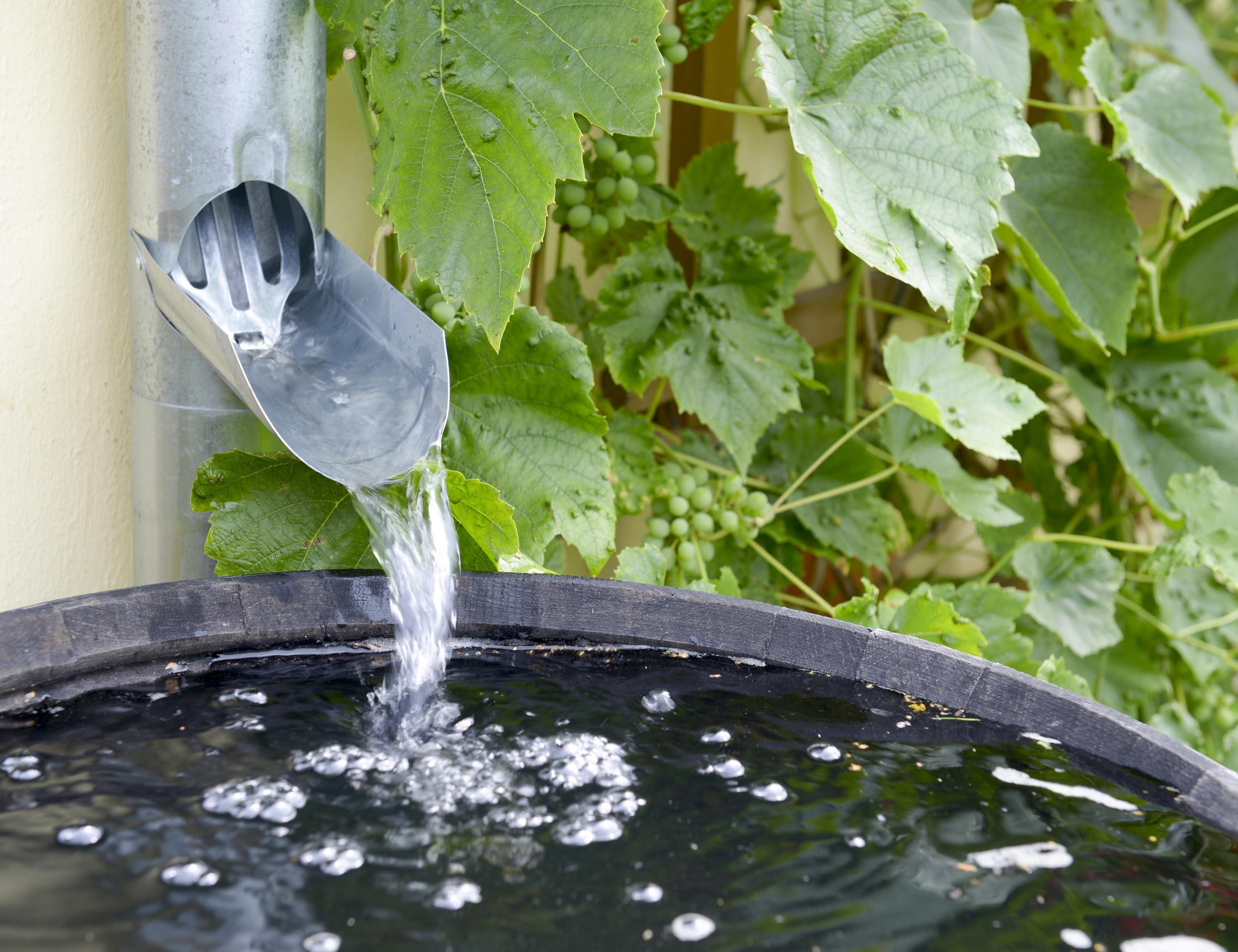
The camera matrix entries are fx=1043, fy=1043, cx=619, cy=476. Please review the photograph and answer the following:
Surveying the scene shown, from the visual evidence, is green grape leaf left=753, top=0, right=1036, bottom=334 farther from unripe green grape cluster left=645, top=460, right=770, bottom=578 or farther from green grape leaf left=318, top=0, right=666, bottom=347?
unripe green grape cluster left=645, top=460, right=770, bottom=578

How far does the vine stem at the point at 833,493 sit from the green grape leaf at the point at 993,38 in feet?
1.50

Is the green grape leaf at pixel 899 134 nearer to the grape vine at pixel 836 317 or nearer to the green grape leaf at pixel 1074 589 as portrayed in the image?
the grape vine at pixel 836 317

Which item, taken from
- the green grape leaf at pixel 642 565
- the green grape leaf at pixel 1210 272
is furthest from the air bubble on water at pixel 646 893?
the green grape leaf at pixel 1210 272

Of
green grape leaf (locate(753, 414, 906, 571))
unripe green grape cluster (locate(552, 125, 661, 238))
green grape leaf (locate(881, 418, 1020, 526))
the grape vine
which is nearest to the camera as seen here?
the grape vine

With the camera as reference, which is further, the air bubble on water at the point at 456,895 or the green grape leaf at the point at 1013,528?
the green grape leaf at the point at 1013,528

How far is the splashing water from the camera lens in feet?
2.11

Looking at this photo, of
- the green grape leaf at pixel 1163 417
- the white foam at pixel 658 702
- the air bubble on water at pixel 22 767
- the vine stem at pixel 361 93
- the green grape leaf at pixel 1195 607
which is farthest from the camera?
the green grape leaf at pixel 1195 607

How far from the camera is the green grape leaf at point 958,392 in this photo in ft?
3.64

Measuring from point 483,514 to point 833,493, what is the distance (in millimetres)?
619

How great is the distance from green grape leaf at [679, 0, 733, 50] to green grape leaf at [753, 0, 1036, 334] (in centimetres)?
18

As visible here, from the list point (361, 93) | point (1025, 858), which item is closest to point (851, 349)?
point (361, 93)

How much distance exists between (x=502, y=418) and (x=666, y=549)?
15.1 inches

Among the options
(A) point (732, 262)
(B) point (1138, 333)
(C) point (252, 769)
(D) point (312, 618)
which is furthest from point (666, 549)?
(B) point (1138, 333)

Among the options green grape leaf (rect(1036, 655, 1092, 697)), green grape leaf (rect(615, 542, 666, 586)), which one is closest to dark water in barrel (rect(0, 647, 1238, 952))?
green grape leaf (rect(615, 542, 666, 586))
